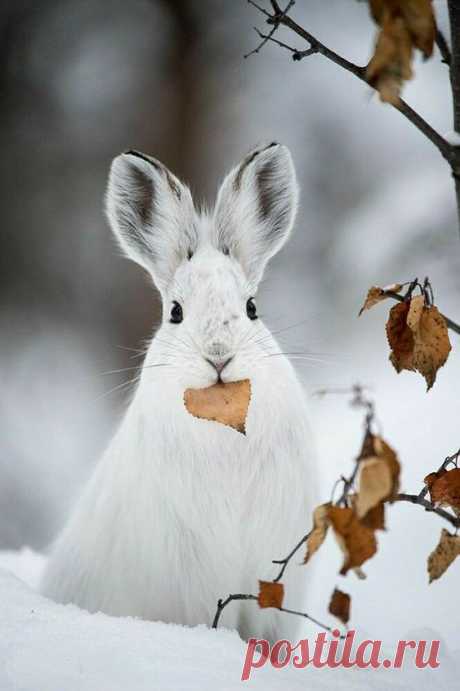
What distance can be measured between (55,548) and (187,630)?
2.69 feet

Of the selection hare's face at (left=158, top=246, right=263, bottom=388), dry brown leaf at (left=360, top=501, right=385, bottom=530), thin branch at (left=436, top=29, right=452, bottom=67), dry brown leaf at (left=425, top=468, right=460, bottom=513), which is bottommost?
dry brown leaf at (left=360, top=501, right=385, bottom=530)

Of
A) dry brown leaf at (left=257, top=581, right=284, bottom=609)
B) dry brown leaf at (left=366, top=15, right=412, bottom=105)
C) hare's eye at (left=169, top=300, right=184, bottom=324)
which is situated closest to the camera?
dry brown leaf at (left=366, top=15, right=412, bottom=105)

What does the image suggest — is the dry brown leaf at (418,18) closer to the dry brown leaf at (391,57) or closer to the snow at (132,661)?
the dry brown leaf at (391,57)

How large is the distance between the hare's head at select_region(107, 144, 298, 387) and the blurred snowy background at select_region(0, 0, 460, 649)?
1.93 m

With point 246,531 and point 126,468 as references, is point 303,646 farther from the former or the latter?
point 126,468

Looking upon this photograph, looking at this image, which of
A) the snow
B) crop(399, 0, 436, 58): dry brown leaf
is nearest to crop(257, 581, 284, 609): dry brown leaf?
the snow

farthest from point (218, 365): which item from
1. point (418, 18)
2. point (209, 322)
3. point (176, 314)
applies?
point (418, 18)

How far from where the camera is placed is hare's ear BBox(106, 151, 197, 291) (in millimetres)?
2221

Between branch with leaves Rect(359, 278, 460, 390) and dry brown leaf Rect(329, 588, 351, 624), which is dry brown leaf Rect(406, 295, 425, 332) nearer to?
branch with leaves Rect(359, 278, 460, 390)

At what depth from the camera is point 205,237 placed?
7.30 feet

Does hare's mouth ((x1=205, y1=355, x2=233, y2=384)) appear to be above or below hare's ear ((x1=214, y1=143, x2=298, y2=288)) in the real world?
below

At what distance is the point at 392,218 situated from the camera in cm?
466

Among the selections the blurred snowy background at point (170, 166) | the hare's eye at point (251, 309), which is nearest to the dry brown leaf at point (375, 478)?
the hare's eye at point (251, 309)

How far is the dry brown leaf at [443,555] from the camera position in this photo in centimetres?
147
